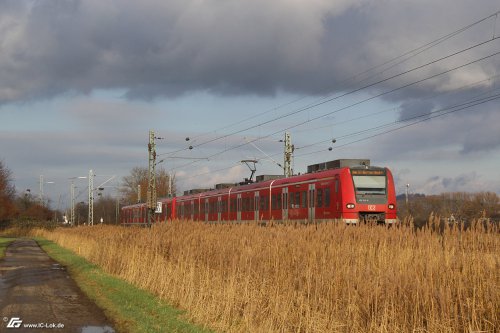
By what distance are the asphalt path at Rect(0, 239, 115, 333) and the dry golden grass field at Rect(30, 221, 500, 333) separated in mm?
1753

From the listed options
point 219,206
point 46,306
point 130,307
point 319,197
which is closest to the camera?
point 130,307

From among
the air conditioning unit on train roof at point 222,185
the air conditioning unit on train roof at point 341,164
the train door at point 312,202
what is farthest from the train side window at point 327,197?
the air conditioning unit on train roof at point 222,185

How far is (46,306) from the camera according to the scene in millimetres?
11805

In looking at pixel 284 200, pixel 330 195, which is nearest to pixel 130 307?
pixel 330 195

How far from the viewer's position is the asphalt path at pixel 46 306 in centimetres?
959

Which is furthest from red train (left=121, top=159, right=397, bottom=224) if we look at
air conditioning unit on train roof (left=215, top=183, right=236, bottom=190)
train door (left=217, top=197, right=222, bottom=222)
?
air conditioning unit on train roof (left=215, top=183, right=236, bottom=190)

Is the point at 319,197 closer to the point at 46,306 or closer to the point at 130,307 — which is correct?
the point at 130,307

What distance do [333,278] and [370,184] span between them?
16.5 meters

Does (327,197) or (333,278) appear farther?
(327,197)

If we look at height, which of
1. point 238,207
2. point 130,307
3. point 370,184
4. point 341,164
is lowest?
point 130,307

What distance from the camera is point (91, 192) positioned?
216ft

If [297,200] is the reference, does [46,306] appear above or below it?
below

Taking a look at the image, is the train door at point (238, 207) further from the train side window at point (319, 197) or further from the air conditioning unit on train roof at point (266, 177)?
the train side window at point (319, 197)

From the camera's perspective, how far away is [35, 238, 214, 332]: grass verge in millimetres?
9609
